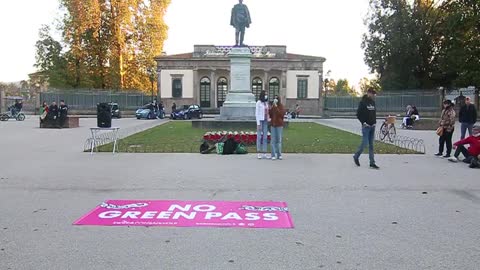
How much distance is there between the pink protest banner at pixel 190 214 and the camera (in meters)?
6.57

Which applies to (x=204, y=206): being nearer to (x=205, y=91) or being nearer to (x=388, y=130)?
(x=388, y=130)

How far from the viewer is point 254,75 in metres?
64.1

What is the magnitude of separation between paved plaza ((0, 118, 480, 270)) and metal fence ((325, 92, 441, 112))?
42755 mm

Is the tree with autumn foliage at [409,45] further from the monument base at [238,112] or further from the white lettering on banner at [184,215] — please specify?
the white lettering on banner at [184,215]

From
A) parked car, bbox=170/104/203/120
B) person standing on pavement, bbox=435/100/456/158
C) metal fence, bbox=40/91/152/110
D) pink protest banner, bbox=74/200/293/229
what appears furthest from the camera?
metal fence, bbox=40/91/152/110

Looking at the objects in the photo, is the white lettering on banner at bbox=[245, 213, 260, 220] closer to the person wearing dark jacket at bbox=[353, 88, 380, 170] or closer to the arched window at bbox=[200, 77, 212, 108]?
the person wearing dark jacket at bbox=[353, 88, 380, 170]

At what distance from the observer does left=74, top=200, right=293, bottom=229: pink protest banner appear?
259 inches

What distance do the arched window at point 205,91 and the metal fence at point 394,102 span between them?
16037 millimetres

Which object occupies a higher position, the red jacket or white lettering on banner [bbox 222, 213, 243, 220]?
the red jacket

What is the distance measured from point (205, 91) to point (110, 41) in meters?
14.8

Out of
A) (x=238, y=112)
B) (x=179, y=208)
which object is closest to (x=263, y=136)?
(x=179, y=208)

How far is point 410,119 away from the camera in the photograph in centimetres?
3094

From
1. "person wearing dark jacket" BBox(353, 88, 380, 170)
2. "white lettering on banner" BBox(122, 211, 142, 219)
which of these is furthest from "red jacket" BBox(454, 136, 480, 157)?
"white lettering on banner" BBox(122, 211, 142, 219)

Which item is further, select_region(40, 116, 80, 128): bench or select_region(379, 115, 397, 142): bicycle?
select_region(40, 116, 80, 128): bench
